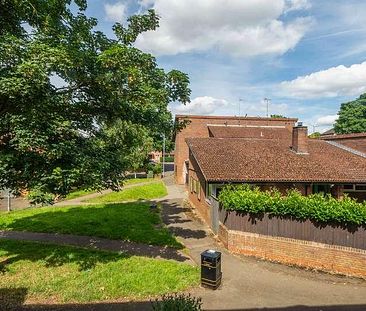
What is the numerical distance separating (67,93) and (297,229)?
941 centimetres

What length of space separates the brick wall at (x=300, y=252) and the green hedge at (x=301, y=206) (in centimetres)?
97

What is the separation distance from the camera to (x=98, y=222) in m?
17.5

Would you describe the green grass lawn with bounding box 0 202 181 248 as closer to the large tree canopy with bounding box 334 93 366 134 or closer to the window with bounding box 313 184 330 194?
the window with bounding box 313 184 330 194

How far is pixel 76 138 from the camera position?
932 centimetres

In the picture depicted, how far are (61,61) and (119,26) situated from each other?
277 cm

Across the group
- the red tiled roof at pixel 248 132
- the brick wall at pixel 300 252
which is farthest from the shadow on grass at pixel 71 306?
the red tiled roof at pixel 248 132

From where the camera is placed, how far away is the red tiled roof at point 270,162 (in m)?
16.5

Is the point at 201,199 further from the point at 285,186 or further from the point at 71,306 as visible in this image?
the point at 71,306

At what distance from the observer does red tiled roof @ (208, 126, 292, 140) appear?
32.3m

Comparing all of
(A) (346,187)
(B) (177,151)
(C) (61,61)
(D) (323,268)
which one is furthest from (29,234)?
(B) (177,151)

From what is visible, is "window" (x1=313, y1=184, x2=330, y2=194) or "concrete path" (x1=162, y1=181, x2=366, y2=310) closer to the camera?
"concrete path" (x1=162, y1=181, x2=366, y2=310)

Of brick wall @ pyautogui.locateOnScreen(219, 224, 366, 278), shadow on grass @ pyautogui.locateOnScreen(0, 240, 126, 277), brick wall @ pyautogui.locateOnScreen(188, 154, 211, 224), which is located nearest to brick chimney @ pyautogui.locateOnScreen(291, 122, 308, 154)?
brick wall @ pyautogui.locateOnScreen(188, 154, 211, 224)

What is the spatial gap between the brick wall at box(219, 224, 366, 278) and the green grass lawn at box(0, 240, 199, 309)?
110 inches

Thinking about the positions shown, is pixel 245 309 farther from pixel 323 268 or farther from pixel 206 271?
pixel 323 268
